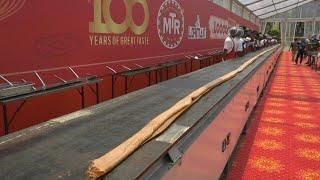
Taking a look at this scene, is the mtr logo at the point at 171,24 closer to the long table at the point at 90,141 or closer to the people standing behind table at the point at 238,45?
the people standing behind table at the point at 238,45

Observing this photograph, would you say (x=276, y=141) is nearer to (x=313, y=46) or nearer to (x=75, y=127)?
(x=75, y=127)

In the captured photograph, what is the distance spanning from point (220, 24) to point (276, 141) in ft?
31.8

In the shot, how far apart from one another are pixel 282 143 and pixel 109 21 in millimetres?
2877

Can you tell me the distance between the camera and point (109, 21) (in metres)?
5.00

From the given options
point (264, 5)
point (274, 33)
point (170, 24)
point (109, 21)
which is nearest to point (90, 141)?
point (109, 21)

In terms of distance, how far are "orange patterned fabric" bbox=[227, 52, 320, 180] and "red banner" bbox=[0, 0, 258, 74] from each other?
226 cm

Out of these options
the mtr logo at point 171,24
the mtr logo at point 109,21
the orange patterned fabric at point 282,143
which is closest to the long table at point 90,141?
the orange patterned fabric at point 282,143

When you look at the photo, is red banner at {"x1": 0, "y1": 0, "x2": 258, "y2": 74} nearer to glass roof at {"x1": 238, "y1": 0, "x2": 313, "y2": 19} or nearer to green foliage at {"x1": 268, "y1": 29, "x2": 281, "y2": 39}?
glass roof at {"x1": 238, "y1": 0, "x2": 313, "y2": 19}

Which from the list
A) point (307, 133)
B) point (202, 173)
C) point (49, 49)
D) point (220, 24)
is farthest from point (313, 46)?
point (202, 173)

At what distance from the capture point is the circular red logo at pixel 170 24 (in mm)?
7016

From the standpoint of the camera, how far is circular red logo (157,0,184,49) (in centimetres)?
702

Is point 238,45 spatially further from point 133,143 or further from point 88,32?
point 133,143

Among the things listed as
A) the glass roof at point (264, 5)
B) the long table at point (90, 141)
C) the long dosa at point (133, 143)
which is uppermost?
the glass roof at point (264, 5)

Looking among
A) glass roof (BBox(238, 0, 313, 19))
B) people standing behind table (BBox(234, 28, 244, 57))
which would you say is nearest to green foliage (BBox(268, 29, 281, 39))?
glass roof (BBox(238, 0, 313, 19))
